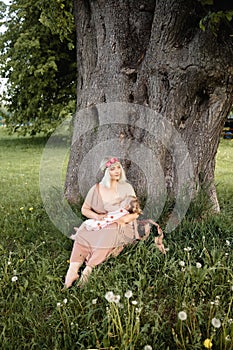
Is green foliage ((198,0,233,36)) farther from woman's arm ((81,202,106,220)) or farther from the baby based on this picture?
woman's arm ((81,202,106,220))

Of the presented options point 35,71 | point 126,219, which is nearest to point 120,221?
point 126,219

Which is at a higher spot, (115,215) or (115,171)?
(115,171)

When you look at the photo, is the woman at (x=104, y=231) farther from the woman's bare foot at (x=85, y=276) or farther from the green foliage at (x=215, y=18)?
the green foliage at (x=215, y=18)

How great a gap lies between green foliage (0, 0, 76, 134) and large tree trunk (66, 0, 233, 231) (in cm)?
1073

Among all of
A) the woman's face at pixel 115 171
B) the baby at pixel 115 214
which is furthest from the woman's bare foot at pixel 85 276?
the woman's face at pixel 115 171

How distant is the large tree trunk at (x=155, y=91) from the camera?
4.63 metres

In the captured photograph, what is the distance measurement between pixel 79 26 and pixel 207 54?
2149 mm

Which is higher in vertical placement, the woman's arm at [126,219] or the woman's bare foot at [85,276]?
the woman's arm at [126,219]

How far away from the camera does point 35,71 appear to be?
1586 cm

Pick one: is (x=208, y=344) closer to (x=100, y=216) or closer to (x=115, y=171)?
(x=100, y=216)

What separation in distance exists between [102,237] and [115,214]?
0.85ft

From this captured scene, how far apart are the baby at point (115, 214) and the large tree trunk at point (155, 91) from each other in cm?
98

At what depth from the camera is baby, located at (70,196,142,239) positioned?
3.81 m

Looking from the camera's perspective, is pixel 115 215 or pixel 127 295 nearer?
pixel 127 295
